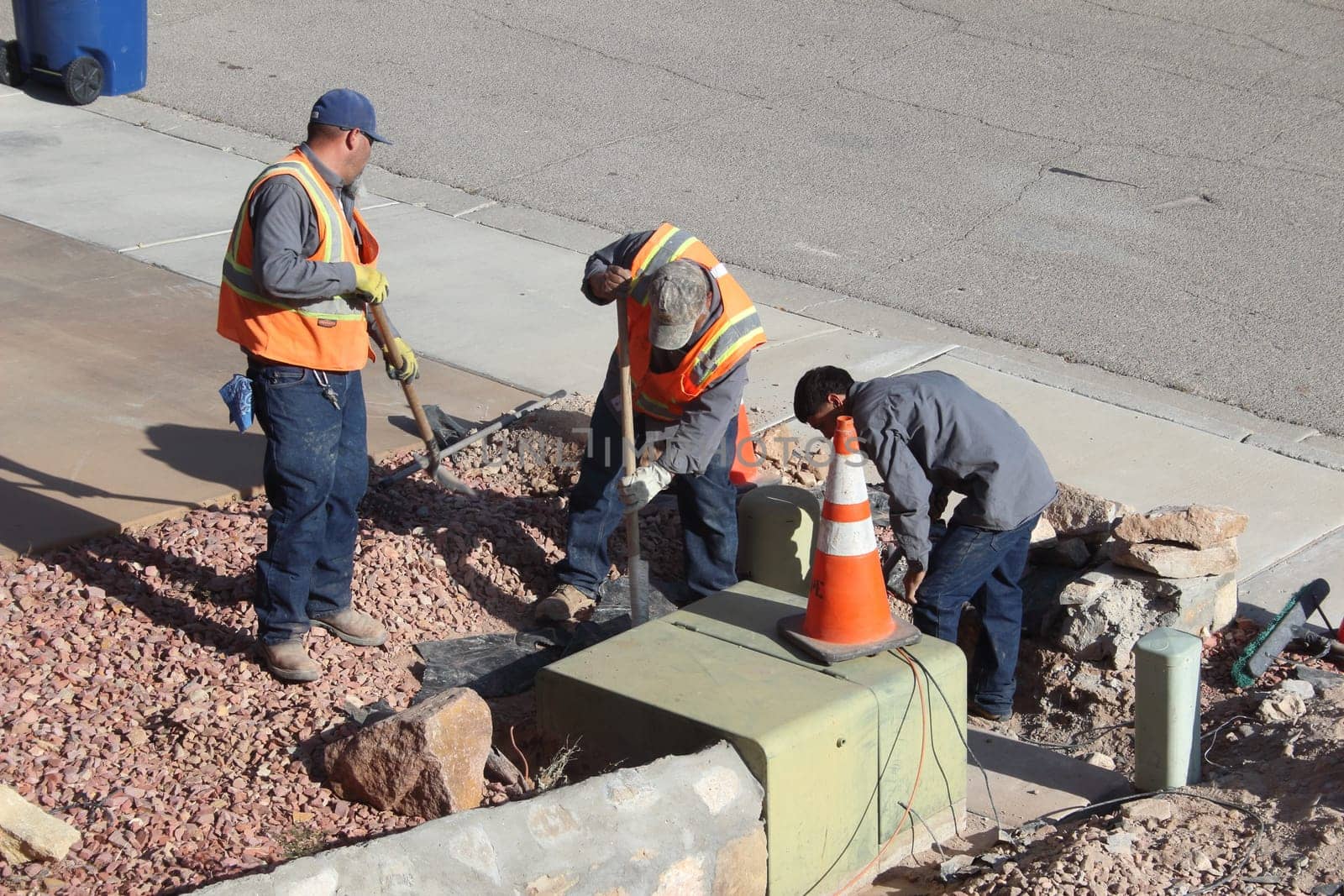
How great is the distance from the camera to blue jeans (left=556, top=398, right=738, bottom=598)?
5516 mm

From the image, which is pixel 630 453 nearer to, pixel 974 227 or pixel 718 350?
pixel 718 350

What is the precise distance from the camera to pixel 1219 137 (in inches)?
456

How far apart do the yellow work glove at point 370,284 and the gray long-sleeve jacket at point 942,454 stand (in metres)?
1.54

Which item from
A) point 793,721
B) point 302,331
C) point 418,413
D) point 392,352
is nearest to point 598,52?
point 418,413

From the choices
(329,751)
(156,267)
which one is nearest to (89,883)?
(329,751)

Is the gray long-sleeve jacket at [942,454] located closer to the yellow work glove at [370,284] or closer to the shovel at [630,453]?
the shovel at [630,453]

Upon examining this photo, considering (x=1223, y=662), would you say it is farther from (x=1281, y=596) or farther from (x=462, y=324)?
(x=462, y=324)

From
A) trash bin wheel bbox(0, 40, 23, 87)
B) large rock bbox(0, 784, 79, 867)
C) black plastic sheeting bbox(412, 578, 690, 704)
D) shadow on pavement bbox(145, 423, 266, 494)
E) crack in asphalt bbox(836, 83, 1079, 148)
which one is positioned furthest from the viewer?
trash bin wheel bbox(0, 40, 23, 87)

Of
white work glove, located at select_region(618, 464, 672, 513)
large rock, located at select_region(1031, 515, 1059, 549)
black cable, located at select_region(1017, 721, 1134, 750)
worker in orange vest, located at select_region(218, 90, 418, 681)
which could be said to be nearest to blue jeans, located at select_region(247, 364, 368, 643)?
worker in orange vest, located at select_region(218, 90, 418, 681)

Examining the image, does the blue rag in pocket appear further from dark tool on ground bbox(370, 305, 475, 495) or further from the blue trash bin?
the blue trash bin

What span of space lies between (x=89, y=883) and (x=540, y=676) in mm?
1319

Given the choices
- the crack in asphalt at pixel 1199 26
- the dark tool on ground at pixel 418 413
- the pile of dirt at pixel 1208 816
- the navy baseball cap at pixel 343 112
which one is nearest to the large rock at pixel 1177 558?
the pile of dirt at pixel 1208 816

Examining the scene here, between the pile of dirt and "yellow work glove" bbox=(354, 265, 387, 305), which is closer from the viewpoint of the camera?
the pile of dirt

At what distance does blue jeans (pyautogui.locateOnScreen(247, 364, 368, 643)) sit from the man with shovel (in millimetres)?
909
